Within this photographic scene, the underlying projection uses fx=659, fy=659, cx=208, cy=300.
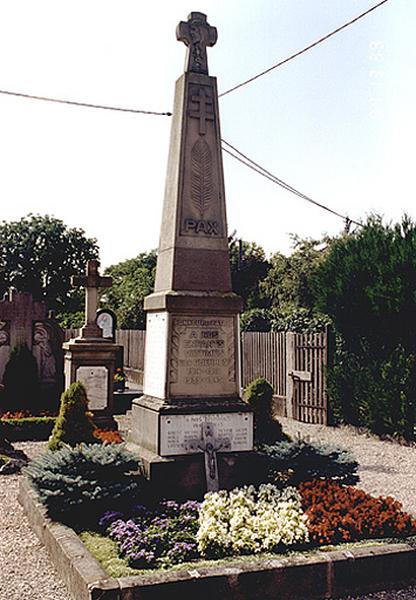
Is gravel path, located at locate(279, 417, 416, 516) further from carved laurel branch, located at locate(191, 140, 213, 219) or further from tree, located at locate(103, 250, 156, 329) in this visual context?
tree, located at locate(103, 250, 156, 329)

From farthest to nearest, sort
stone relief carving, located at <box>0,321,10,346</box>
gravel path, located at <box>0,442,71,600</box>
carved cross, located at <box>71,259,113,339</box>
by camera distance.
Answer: stone relief carving, located at <box>0,321,10,346</box> → carved cross, located at <box>71,259,113,339</box> → gravel path, located at <box>0,442,71,600</box>

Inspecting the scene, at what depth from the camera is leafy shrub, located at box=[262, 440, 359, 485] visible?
7238mm

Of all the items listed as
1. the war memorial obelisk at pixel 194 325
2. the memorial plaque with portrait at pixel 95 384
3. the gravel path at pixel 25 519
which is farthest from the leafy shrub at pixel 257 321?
the war memorial obelisk at pixel 194 325

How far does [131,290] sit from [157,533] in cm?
3538

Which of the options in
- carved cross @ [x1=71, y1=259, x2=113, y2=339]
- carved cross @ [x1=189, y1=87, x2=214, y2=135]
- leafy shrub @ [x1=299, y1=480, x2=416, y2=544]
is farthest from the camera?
carved cross @ [x1=71, y1=259, x2=113, y2=339]

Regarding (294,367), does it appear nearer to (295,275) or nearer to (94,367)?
(94,367)

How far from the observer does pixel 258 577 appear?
4.86 meters

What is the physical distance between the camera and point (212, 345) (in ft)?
24.2

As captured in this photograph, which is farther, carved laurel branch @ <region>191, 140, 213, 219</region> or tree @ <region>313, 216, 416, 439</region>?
tree @ <region>313, 216, 416, 439</region>

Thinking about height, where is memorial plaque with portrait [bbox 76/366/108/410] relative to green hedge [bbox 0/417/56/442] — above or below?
above

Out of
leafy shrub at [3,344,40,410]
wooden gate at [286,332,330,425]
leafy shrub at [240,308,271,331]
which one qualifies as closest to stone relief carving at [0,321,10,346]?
leafy shrub at [3,344,40,410]

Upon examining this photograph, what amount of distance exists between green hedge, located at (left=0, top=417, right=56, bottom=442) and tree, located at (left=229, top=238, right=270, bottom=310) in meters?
23.6

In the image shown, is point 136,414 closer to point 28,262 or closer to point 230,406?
point 230,406

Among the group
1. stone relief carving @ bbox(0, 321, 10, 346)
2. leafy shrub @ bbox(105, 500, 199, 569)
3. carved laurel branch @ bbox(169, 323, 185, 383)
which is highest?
stone relief carving @ bbox(0, 321, 10, 346)
